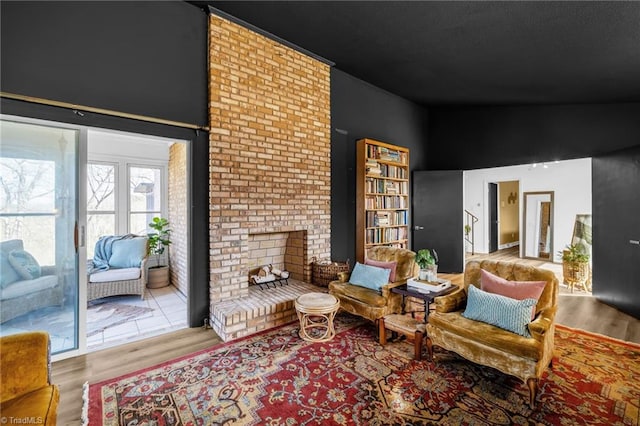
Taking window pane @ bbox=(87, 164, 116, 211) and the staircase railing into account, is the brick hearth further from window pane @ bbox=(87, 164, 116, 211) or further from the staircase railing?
the staircase railing

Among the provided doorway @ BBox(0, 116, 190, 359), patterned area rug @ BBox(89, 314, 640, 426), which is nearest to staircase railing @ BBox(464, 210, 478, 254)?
patterned area rug @ BBox(89, 314, 640, 426)

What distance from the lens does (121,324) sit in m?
3.29

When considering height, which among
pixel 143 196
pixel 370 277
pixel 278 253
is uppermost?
pixel 143 196

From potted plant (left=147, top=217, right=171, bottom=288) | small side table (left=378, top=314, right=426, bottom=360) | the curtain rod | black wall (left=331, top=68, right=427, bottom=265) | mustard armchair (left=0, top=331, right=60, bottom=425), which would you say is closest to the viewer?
mustard armchair (left=0, top=331, right=60, bottom=425)

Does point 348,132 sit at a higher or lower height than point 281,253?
higher

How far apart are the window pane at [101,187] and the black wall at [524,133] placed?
619cm

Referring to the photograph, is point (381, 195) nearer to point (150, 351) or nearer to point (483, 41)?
point (483, 41)

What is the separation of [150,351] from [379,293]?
2303 mm

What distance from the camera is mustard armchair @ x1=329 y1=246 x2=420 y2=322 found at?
2.94 meters

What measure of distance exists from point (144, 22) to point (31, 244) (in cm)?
231

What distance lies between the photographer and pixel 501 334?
2092 mm

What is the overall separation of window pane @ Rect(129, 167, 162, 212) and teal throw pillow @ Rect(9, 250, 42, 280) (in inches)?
117

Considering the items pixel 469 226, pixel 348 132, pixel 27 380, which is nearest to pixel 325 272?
pixel 348 132

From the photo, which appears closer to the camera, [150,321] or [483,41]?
[483,41]
